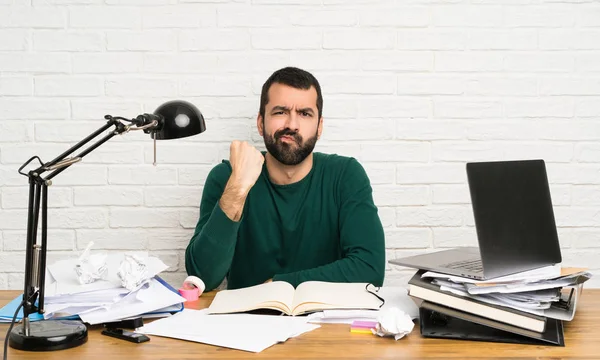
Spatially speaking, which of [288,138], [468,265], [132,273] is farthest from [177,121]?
[288,138]

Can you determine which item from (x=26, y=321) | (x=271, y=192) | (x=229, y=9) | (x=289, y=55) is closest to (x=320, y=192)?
(x=271, y=192)

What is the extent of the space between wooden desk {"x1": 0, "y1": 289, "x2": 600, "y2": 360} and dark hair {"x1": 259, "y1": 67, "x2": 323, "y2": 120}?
110 centimetres

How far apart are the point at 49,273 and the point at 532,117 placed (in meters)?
1.82

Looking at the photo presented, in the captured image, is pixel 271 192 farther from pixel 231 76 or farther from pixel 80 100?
pixel 80 100

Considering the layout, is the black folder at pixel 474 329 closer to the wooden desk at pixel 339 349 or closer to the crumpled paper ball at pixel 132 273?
the wooden desk at pixel 339 349

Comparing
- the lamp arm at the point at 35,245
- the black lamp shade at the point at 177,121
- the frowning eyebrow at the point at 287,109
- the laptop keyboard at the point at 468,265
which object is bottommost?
the laptop keyboard at the point at 468,265

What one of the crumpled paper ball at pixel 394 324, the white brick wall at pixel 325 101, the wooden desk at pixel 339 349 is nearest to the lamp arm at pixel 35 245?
the wooden desk at pixel 339 349

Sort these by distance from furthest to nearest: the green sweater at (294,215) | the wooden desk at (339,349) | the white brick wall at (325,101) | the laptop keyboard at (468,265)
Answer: the white brick wall at (325,101)
the green sweater at (294,215)
the laptop keyboard at (468,265)
the wooden desk at (339,349)

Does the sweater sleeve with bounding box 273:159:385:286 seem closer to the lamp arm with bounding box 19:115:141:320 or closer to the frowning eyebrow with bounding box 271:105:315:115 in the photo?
the frowning eyebrow with bounding box 271:105:315:115

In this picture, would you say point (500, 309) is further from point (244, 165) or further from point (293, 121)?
point (293, 121)

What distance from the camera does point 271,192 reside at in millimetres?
2355

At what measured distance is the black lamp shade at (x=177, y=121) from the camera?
4.79 ft

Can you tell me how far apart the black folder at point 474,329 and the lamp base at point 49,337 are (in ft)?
2.28

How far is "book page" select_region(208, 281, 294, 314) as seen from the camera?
4.97 ft
